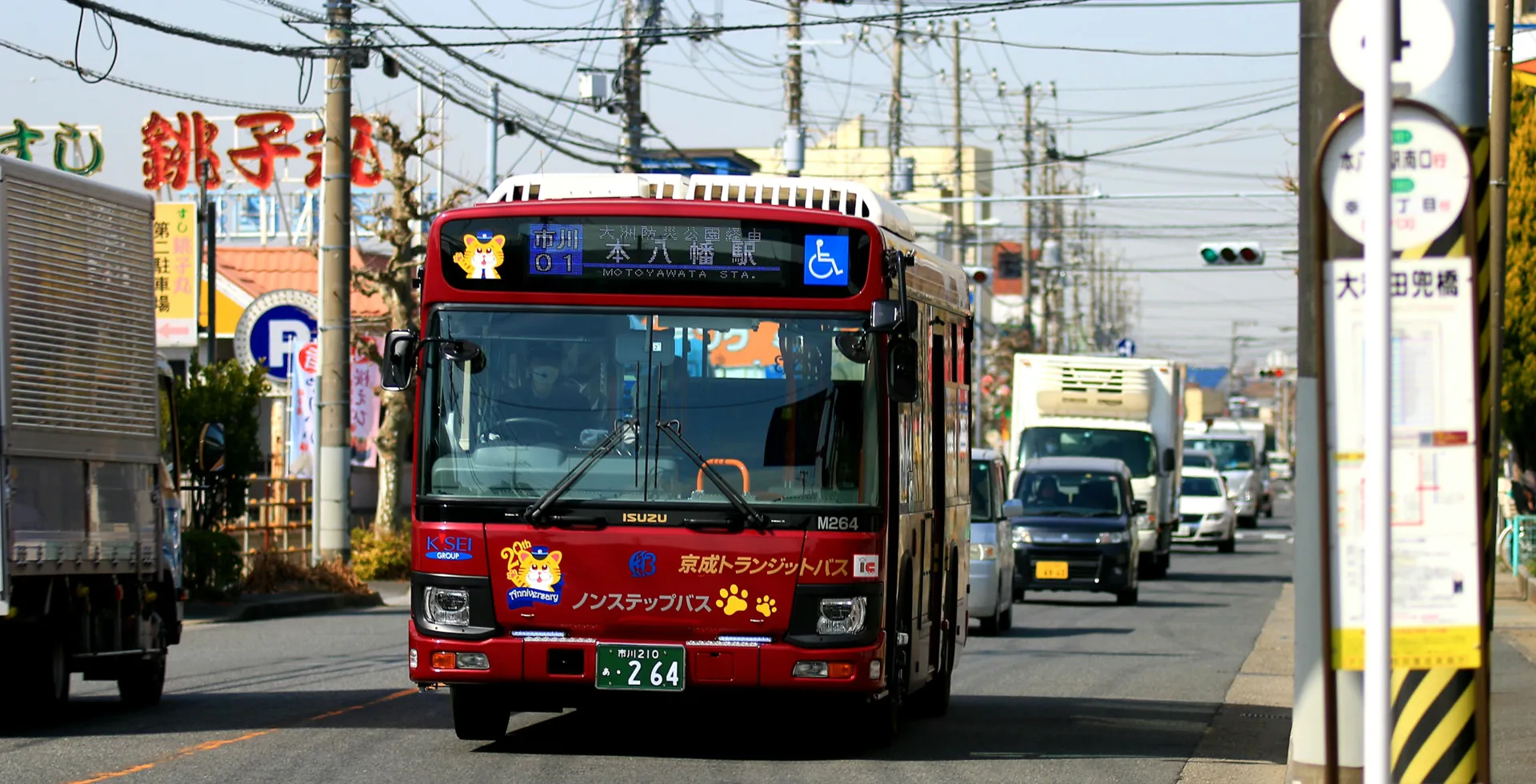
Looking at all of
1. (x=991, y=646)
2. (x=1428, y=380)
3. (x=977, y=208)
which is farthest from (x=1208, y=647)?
(x=977, y=208)

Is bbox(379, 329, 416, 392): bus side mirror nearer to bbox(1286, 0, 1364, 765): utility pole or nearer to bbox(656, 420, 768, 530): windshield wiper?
bbox(656, 420, 768, 530): windshield wiper

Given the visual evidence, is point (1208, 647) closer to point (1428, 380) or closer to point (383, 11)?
point (383, 11)

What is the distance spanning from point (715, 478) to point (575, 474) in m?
0.71

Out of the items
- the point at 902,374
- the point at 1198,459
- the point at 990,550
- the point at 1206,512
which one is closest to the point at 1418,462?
the point at 902,374

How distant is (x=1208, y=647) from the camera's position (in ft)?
67.3

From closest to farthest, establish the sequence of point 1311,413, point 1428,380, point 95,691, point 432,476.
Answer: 1. point 1428,380
2. point 1311,413
3. point 432,476
4. point 95,691

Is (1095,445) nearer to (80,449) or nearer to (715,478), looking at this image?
(80,449)

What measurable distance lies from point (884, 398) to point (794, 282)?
759 millimetres

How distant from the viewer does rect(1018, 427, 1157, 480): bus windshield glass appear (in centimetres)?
3494

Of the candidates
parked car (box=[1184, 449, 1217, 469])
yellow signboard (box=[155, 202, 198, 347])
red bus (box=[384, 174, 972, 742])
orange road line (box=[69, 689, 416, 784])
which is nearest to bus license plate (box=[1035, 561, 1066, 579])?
yellow signboard (box=[155, 202, 198, 347])

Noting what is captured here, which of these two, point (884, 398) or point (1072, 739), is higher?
point (884, 398)

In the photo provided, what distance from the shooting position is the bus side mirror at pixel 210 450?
13812mm

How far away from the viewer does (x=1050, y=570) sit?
89.8ft

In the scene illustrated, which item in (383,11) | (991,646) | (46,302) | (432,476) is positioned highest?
(383,11)
